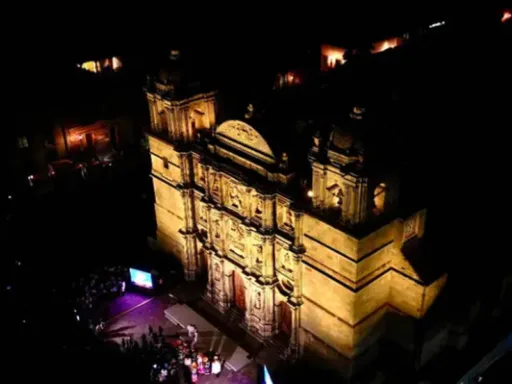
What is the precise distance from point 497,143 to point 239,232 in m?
16.3

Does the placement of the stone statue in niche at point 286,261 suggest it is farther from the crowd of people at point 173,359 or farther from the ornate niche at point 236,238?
the crowd of people at point 173,359

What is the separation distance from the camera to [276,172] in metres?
29.6

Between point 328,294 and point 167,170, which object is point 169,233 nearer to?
point 167,170

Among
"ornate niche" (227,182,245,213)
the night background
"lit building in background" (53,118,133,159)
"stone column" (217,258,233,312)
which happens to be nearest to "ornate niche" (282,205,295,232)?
"ornate niche" (227,182,245,213)

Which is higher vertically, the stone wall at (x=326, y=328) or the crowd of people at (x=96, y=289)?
the stone wall at (x=326, y=328)

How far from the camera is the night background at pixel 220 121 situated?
31031 mm

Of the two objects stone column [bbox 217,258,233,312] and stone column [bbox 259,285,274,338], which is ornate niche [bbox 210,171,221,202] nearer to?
stone column [bbox 217,258,233,312]

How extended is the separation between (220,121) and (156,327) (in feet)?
42.0

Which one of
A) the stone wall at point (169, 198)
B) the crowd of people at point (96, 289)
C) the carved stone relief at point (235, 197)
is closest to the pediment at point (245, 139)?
the carved stone relief at point (235, 197)

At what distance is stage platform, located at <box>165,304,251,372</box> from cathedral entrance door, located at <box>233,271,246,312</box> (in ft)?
6.77

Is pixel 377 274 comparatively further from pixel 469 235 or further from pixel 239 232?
pixel 239 232

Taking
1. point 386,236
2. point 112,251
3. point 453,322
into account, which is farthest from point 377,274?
point 112,251

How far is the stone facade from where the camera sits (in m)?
27.2

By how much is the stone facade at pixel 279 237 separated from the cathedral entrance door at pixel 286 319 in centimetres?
6
